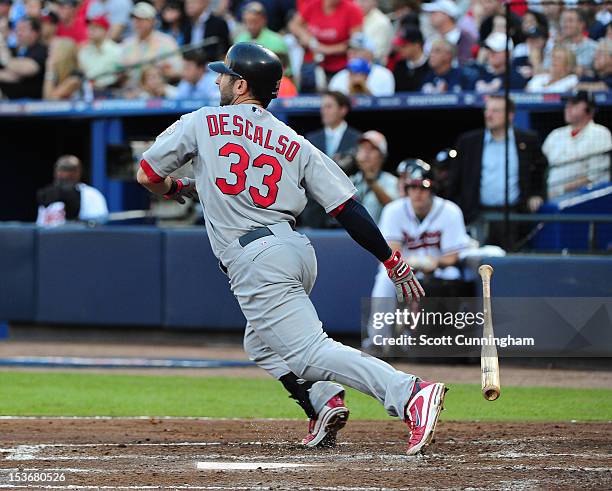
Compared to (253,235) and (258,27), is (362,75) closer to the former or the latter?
(258,27)

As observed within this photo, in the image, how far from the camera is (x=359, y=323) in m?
10.9

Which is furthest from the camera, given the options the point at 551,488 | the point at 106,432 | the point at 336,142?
the point at 336,142

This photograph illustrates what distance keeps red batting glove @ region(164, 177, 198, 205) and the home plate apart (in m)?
1.31

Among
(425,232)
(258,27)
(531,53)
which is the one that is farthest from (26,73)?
(425,232)

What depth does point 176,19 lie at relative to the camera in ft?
50.9

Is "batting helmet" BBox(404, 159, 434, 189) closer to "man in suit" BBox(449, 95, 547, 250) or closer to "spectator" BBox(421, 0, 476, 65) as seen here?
"man in suit" BBox(449, 95, 547, 250)

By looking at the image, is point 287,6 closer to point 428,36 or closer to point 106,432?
point 428,36

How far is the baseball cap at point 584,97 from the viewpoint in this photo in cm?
1052

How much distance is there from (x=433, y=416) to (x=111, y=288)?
6845 mm

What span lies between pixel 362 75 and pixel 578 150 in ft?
8.76

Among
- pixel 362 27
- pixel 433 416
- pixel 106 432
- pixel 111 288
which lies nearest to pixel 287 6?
pixel 362 27

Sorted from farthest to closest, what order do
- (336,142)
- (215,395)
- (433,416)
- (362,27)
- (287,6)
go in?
(287,6), (362,27), (336,142), (215,395), (433,416)

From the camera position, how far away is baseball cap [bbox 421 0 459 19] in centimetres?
1341

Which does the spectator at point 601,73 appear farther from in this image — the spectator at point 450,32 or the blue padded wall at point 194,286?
the blue padded wall at point 194,286
